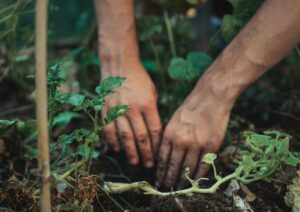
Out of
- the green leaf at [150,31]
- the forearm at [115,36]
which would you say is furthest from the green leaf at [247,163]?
the green leaf at [150,31]

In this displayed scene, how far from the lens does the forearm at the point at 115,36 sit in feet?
4.34

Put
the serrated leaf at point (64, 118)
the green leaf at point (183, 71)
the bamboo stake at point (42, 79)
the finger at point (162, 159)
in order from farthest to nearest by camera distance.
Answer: the serrated leaf at point (64, 118) → the green leaf at point (183, 71) → the finger at point (162, 159) → the bamboo stake at point (42, 79)

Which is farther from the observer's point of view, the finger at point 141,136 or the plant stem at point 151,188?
the finger at point 141,136

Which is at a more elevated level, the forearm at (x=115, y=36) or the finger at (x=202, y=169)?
the forearm at (x=115, y=36)

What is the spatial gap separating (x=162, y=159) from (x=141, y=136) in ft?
0.27

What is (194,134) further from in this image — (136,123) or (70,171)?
(70,171)

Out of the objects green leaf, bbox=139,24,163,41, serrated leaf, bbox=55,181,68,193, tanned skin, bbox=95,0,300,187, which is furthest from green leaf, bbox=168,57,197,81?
serrated leaf, bbox=55,181,68,193

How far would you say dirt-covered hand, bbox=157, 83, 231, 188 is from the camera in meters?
1.15

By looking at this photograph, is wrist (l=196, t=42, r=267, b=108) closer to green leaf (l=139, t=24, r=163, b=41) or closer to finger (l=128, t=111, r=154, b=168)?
finger (l=128, t=111, r=154, b=168)

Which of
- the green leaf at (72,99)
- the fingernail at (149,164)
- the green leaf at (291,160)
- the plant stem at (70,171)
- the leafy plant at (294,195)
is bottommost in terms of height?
the leafy plant at (294,195)

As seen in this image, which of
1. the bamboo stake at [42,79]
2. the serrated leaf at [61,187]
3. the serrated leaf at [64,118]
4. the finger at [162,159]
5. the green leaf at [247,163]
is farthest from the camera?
the serrated leaf at [64,118]

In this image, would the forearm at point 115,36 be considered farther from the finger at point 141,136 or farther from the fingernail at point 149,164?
the fingernail at point 149,164

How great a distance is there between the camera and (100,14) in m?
1.35

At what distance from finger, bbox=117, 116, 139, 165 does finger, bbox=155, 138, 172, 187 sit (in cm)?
7
